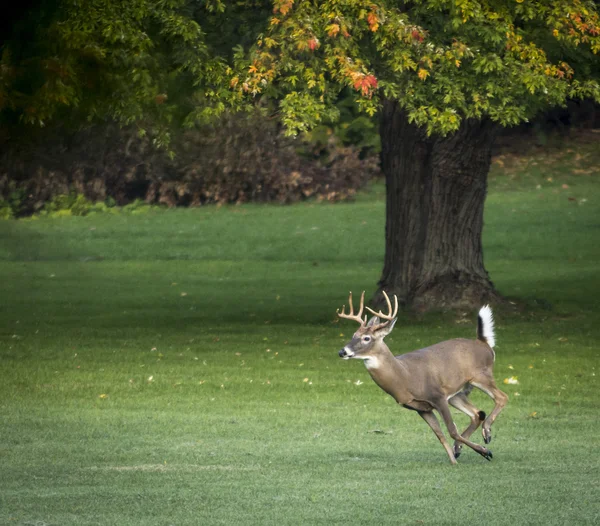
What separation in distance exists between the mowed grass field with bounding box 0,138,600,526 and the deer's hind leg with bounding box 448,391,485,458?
7.0 inches

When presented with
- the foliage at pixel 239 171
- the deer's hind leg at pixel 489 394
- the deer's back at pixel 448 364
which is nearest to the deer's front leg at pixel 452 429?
the deer's back at pixel 448 364

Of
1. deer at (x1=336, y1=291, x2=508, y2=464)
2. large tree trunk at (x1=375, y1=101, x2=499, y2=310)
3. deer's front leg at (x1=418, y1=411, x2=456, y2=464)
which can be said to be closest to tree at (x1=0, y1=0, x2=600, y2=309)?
Answer: large tree trunk at (x1=375, y1=101, x2=499, y2=310)

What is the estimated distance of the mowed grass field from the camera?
838 cm

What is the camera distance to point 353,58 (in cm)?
1595

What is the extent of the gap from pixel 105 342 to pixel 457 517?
10897 millimetres

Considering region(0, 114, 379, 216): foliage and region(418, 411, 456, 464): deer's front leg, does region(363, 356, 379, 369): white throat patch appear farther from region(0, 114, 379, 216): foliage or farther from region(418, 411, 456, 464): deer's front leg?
region(0, 114, 379, 216): foliage

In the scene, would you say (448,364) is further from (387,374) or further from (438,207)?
(438,207)

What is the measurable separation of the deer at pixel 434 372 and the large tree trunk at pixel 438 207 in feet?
29.1

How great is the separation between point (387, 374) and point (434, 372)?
48 centimetres

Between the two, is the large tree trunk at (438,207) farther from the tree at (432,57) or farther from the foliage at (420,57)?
the foliage at (420,57)

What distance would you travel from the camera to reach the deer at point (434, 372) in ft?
31.4

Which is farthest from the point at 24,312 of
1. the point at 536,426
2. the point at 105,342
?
the point at 536,426

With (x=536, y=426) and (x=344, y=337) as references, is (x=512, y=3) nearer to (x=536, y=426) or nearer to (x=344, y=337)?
(x=344, y=337)

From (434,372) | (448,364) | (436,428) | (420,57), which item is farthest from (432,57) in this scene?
(436,428)
